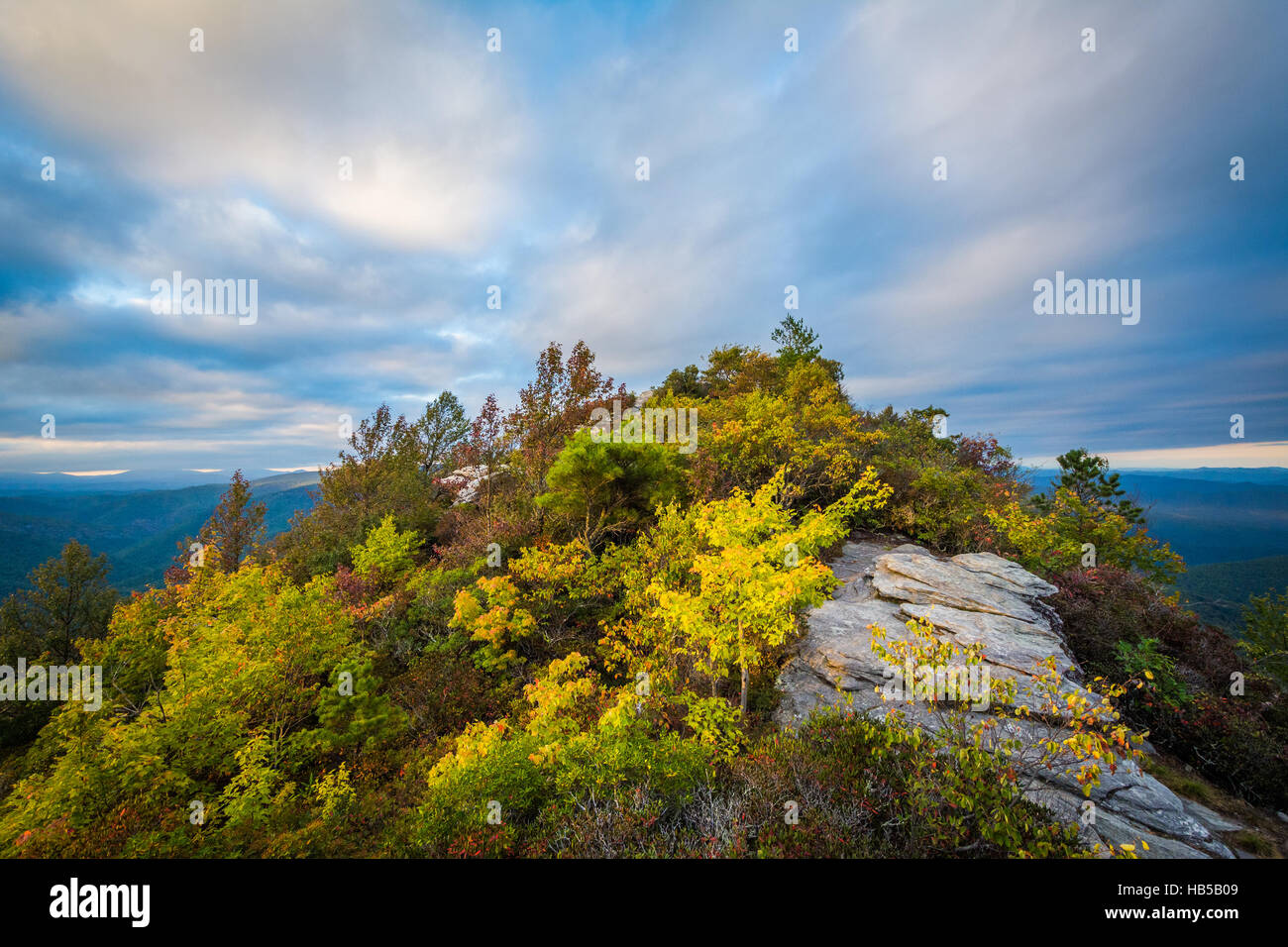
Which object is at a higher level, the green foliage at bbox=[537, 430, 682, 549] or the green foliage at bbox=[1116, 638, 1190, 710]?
the green foliage at bbox=[537, 430, 682, 549]

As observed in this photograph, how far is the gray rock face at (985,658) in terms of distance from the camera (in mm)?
4703

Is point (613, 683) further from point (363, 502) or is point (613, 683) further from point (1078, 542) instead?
point (363, 502)

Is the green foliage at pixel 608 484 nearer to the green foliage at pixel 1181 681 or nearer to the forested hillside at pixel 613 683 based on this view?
the forested hillside at pixel 613 683

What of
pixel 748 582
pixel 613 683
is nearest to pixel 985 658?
pixel 748 582

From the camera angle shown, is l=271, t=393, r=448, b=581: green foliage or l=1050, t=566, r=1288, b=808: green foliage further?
l=271, t=393, r=448, b=581: green foliage

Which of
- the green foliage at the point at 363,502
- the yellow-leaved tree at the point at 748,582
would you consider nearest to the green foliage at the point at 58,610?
the green foliage at the point at 363,502

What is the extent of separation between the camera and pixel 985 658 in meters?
6.74

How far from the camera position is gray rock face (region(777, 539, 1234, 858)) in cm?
470

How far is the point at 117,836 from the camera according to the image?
230 inches

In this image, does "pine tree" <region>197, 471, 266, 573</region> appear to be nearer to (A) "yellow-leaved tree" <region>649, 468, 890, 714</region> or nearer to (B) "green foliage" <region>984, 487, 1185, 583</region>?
(A) "yellow-leaved tree" <region>649, 468, 890, 714</region>

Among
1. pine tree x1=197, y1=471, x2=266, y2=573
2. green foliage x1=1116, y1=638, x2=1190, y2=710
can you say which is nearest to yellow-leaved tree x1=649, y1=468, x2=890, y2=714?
green foliage x1=1116, y1=638, x2=1190, y2=710
